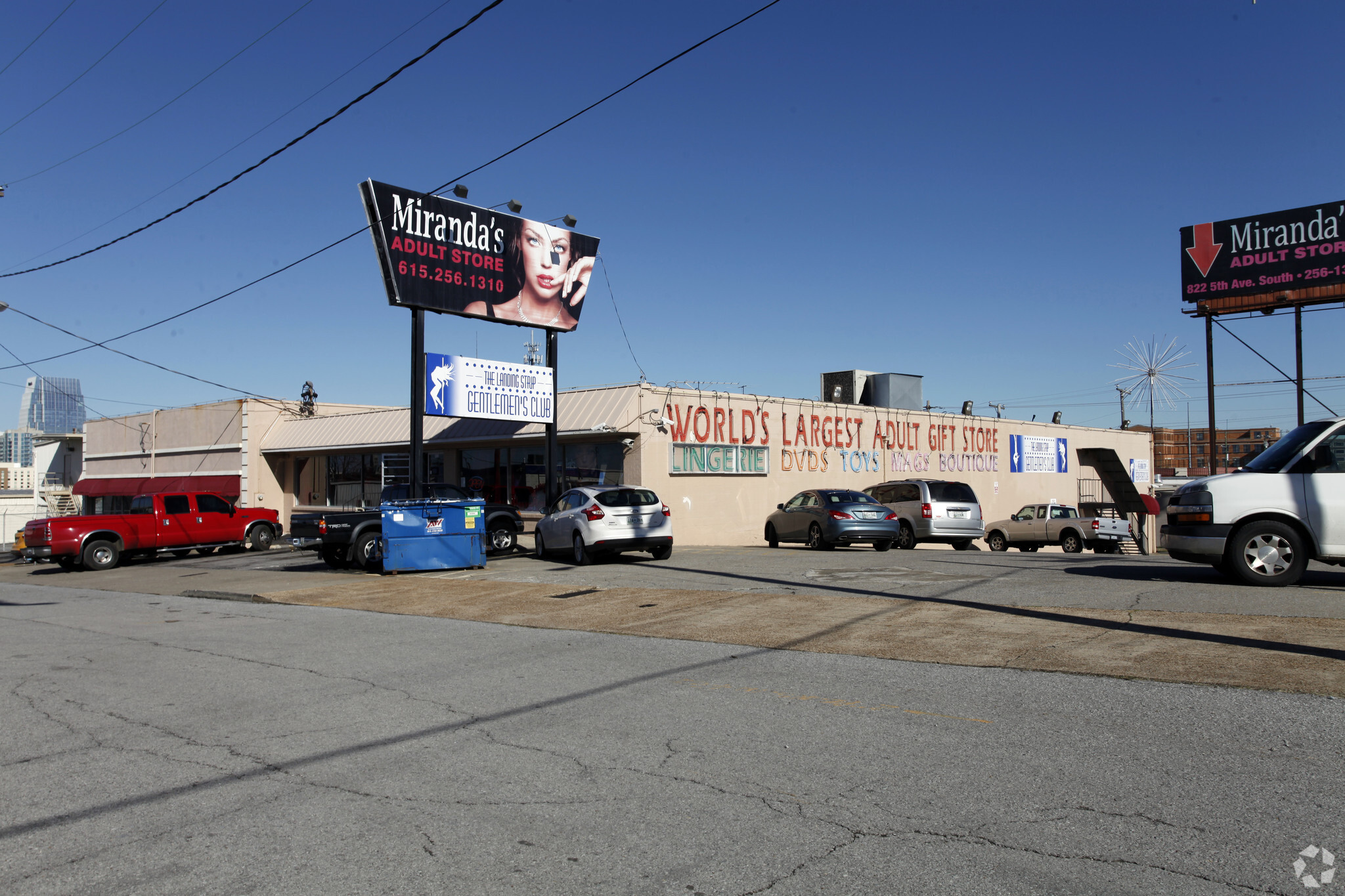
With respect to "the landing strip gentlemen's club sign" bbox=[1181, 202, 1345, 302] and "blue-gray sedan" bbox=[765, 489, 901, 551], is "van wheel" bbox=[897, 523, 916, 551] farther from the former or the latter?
"the landing strip gentlemen's club sign" bbox=[1181, 202, 1345, 302]

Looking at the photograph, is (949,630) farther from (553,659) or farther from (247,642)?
(247,642)

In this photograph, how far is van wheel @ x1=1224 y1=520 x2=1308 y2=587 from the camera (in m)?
11.7

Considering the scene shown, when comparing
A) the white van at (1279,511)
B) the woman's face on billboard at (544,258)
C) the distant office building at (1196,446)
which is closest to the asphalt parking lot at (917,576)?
the white van at (1279,511)

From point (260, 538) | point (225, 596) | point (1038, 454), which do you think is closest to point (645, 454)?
point (225, 596)

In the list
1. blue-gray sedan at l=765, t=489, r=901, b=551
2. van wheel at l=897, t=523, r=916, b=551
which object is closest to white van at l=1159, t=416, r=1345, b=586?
blue-gray sedan at l=765, t=489, r=901, b=551

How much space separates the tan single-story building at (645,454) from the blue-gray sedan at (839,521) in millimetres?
5316

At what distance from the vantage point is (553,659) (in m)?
9.23

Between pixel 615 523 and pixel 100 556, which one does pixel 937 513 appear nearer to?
pixel 615 523

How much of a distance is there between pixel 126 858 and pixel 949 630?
7.47 metres

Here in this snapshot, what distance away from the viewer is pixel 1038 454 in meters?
41.9

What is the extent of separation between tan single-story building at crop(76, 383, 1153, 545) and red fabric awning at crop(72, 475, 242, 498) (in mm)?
96

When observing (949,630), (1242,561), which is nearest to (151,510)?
→ (949,630)

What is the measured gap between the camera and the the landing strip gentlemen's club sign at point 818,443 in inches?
1103

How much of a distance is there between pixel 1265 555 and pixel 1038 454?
31.2m
